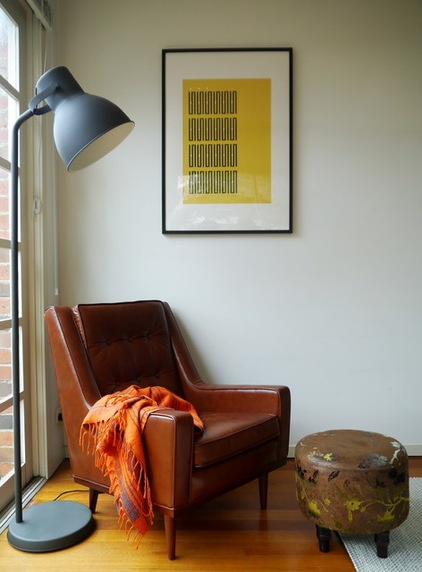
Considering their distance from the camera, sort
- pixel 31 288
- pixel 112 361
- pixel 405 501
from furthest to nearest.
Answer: pixel 31 288 → pixel 112 361 → pixel 405 501

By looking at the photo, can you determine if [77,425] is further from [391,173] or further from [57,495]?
[391,173]

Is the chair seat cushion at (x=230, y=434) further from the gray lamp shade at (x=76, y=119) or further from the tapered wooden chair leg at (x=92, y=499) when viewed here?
the gray lamp shade at (x=76, y=119)

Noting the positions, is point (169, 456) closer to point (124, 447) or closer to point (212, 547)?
point (124, 447)

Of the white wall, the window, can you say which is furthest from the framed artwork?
the window

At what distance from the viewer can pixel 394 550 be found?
192 centimetres

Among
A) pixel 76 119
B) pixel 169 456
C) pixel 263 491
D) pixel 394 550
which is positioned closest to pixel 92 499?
pixel 169 456

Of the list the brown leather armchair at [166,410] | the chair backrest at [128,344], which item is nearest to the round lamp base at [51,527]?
the brown leather armchair at [166,410]

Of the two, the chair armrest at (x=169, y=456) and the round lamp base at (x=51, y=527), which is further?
the round lamp base at (x=51, y=527)

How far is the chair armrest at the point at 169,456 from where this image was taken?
1.81 metres

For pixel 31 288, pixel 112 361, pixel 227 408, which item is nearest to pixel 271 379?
pixel 227 408

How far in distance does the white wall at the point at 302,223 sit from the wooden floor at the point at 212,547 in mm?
810

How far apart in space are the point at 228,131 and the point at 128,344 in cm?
129

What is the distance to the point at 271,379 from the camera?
2.93 meters

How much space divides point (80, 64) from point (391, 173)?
1.83m
